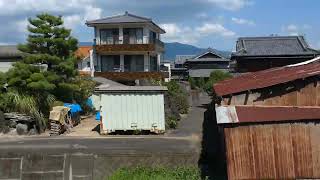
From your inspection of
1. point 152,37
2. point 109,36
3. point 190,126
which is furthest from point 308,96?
point 152,37

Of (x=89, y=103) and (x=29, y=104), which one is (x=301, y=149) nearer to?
(x=29, y=104)

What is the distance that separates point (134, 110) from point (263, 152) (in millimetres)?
10381

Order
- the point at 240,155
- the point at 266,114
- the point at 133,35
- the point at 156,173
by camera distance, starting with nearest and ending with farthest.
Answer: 1. the point at 240,155
2. the point at 266,114
3. the point at 156,173
4. the point at 133,35

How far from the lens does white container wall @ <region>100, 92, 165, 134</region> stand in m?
21.6

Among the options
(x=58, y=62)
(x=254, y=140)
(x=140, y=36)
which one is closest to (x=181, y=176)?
(x=254, y=140)

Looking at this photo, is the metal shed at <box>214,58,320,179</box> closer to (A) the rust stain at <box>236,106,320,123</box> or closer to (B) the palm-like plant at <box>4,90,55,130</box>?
(A) the rust stain at <box>236,106,320,123</box>

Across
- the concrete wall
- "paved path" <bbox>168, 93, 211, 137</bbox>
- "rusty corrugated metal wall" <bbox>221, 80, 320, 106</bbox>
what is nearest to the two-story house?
"paved path" <bbox>168, 93, 211, 137</bbox>

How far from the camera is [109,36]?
153 feet

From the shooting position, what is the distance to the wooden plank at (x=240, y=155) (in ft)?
39.0

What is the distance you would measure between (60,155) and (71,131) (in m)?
7.62

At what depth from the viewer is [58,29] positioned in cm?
2628

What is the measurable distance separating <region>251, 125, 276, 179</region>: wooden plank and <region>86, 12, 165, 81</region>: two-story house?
3300 centimetres

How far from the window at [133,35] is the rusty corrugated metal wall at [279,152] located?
115 ft

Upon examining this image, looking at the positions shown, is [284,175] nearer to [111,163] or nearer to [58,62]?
[111,163]
